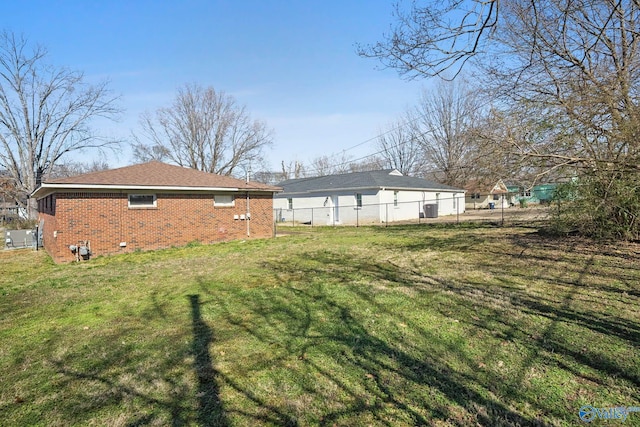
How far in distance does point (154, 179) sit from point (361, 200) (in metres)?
14.0

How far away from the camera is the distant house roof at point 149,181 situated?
10.6 metres

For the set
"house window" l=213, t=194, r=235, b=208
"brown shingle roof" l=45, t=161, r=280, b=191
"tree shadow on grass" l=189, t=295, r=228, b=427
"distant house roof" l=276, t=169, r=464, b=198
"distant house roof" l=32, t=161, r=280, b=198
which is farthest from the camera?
"distant house roof" l=276, t=169, r=464, b=198

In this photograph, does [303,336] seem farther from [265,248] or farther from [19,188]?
[19,188]

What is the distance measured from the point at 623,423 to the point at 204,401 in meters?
3.03

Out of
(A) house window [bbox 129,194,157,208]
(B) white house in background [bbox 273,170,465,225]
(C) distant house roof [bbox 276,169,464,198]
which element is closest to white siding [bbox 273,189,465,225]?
(B) white house in background [bbox 273,170,465,225]

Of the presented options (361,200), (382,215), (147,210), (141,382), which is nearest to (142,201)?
(147,210)

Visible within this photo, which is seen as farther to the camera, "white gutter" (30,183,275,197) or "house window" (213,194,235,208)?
"house window" (213,194,235,208)

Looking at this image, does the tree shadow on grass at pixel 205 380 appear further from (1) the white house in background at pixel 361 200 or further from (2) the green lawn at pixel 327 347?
(1) the white house in background at pixel 361 200

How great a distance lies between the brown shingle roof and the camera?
36.0 feet

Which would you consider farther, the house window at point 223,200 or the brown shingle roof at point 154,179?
the house window at point 223,200

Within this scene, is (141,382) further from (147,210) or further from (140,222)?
(147,210)

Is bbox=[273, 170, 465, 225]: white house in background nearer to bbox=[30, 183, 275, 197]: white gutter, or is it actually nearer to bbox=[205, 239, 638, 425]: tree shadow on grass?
bbox=[30, 183, 275, 197]: white gutter

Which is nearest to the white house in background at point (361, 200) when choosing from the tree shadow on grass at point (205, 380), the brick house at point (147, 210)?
the brick house at point (147, 210)

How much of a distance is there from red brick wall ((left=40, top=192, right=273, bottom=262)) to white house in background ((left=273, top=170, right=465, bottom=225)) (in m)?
9.48
